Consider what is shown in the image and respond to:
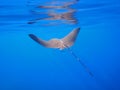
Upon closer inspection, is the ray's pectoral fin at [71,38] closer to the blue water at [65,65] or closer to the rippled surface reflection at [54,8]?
the rippled surface reflection at [54,8]

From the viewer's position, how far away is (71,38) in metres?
13.7

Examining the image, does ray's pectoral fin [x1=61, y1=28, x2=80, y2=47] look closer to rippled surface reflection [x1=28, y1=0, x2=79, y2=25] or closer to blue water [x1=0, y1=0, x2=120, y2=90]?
rippled surface reflection [x1=28, y1=0, x2=79, y2=25]

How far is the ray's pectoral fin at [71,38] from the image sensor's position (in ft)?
44.5

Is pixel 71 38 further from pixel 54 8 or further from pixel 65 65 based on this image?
pixel 65 65

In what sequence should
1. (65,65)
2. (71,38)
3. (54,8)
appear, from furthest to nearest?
(65,65) → (54,8) → (71,38)

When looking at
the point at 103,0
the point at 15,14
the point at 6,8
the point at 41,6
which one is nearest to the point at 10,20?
the point at 15,14

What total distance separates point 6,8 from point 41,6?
2.45 m

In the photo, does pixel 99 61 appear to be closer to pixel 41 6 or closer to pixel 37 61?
pixel 37 61

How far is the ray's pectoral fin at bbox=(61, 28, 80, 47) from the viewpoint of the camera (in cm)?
1356

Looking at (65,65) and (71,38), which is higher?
(65,65)

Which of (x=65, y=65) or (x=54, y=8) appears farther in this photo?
(x=65, y=65)

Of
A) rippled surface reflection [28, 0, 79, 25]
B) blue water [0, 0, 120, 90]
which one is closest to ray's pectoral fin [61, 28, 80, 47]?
rippled surface reflection [28, 0, 79, 25]

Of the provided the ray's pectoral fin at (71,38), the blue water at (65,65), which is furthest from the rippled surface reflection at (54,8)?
the blue water at (65,65)

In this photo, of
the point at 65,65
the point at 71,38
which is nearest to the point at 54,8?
the point at 71,38
